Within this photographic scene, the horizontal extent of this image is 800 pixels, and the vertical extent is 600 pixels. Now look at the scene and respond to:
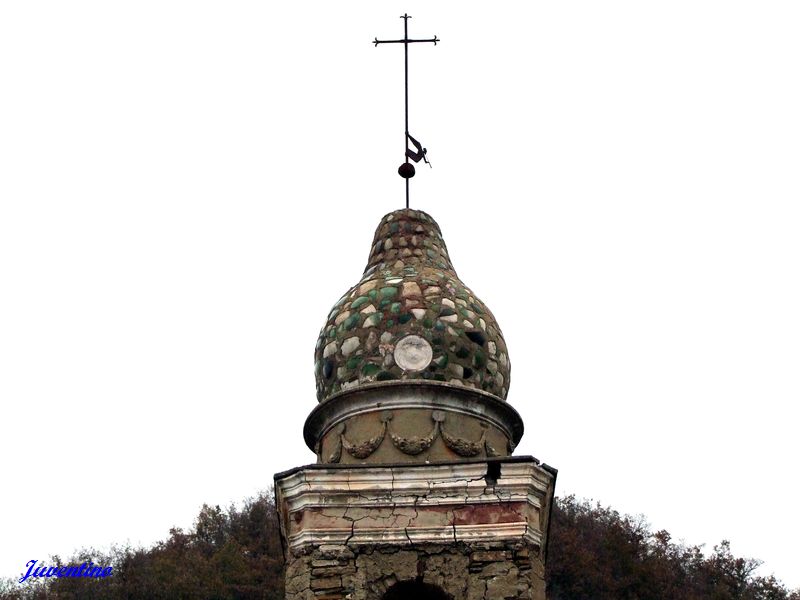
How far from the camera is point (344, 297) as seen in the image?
531 inches

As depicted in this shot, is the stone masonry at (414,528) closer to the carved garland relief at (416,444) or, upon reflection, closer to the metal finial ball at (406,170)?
the carved garland relief at (416,444)

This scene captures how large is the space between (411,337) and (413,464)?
1.28 meters

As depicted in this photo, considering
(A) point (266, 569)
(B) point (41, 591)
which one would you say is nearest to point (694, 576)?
(A) point (266, 569)

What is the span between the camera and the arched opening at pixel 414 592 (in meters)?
11.6

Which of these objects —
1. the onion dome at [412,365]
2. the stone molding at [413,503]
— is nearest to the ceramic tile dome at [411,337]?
the onion dome at [412,365]

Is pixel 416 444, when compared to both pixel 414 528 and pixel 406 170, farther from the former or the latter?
pixel 406 170

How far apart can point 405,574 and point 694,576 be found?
3348cm

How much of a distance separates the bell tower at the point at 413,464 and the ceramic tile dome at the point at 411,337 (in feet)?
0.04

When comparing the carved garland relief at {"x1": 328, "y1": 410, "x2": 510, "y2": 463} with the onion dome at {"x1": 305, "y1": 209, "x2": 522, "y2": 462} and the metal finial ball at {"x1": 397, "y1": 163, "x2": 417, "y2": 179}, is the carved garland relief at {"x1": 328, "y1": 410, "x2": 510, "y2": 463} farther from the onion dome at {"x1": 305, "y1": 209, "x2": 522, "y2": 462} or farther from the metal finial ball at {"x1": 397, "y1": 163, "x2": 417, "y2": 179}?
the metal finial ball at {"x1": 397, "y1": 163, "x2": 417, "y2": 179}

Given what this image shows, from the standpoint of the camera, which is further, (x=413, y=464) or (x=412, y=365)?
(x=412, y=365)

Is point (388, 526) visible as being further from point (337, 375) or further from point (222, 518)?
point (222, 518)

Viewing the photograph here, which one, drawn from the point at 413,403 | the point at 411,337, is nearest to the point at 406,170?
the point at 411,337

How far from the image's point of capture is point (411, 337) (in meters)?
12.8

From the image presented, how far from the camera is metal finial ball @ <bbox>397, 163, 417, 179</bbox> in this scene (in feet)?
47.5
